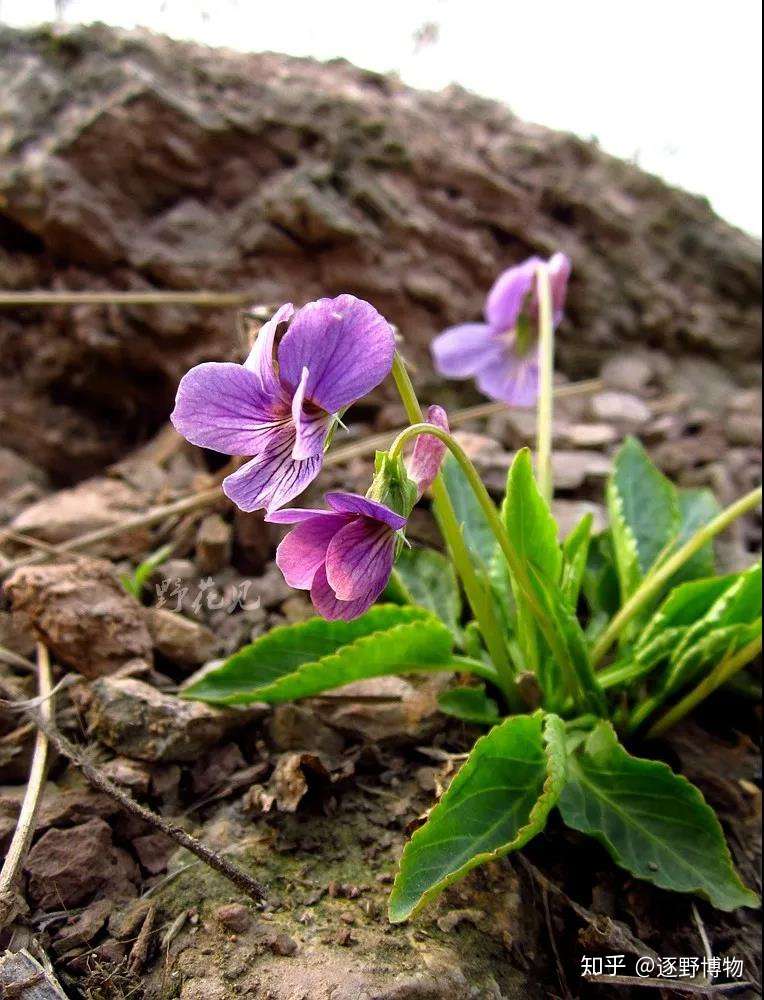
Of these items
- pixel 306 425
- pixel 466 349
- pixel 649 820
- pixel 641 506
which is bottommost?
pixel 649 820

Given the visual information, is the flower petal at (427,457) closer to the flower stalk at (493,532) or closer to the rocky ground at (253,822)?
the flower stalk at (493,532)

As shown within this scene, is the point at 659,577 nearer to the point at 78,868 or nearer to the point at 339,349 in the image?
the point at 339,349

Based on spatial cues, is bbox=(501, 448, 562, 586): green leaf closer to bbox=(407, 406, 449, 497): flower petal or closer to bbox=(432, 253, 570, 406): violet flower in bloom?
bbox=(407, 406, 449, 497): flower petal

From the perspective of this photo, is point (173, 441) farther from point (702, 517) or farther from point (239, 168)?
point (702, 517)

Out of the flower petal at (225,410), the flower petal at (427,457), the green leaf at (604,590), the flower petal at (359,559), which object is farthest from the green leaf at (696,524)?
the flower petal at (225,410)

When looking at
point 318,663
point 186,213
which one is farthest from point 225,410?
point 186,213

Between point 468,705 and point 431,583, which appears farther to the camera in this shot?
point 431,583

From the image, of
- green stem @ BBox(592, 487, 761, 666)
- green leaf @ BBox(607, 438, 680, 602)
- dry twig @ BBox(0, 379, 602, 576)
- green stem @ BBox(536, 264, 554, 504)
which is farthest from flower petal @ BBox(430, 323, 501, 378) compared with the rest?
green stem @ BBox(592, 487, 761, 666)
